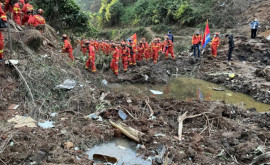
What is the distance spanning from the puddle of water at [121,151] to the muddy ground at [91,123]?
0.15 metres

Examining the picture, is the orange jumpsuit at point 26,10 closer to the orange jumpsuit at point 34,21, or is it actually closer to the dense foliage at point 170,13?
the orange jumpsuit at point 34,21

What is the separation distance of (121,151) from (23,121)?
2.31 meters

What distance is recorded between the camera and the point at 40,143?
4309 millimetres

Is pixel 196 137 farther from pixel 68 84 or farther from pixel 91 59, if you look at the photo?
pixel 91 59

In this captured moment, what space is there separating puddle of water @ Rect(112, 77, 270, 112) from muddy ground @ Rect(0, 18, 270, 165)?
0.81 meters

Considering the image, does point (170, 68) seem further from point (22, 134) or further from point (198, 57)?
point (22, 134)

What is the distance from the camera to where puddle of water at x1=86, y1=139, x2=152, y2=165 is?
479cm

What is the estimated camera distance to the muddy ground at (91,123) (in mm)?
4379

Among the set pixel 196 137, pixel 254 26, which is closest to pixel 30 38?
pixel 196 137

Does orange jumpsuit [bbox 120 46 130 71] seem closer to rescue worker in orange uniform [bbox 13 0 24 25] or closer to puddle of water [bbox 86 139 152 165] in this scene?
rescue worker in orange uniform [bbox 13 0 24 25]

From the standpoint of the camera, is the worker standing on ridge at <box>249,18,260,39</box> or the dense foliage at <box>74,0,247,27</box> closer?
the worker standing on ridge at <box>249,18,260,39</box>

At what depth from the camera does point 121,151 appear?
16.9 ft

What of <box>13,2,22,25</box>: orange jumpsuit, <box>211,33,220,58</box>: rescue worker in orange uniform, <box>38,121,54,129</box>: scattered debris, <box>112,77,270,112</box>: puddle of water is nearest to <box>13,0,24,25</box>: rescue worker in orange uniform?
<box>13,2,22,25</box>: orange jumpsuit

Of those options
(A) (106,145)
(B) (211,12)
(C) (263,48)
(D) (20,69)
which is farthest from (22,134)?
(B) (211,12)
